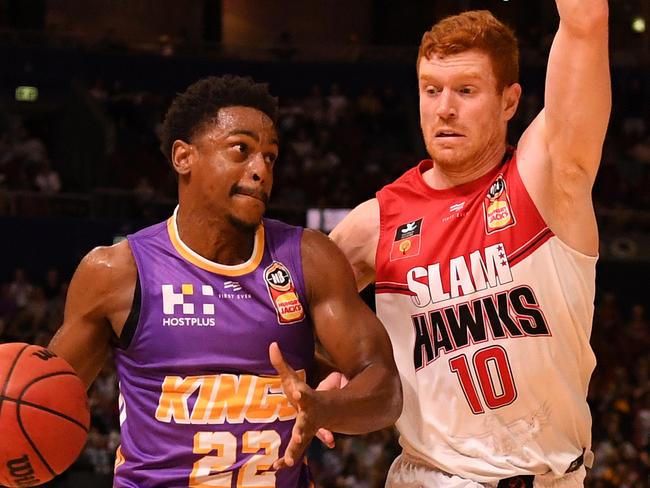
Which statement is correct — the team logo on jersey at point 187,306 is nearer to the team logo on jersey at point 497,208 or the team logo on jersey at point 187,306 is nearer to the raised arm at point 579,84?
the team logo on jersey at point 497,208

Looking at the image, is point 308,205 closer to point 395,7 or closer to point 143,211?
point 143,211

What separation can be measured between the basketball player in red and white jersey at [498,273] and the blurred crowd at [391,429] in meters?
6.52

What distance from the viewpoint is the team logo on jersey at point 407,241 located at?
367 centimetres

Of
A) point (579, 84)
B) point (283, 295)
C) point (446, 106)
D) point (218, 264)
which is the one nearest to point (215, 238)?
point (218, 264)

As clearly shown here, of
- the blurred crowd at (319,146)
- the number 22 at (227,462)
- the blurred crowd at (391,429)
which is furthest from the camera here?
the blurred crowd at (319,146)

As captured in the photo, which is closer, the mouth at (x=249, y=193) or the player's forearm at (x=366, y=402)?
the player's forearm at (x=366, y=402)

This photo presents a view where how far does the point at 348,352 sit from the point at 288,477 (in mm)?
445

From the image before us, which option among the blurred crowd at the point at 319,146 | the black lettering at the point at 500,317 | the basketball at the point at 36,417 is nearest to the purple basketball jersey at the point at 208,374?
the basketball at the point at 36,417

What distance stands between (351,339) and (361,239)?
65 centimetres

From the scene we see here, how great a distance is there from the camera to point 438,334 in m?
3.54

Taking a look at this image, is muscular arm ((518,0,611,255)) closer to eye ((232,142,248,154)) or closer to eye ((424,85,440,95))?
eye ((424,85,440,95))

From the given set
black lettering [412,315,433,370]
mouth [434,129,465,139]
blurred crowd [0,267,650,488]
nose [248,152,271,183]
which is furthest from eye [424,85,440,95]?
blurred crowd [0,267,650,488]

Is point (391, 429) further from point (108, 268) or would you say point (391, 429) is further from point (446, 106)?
point (108, 268)

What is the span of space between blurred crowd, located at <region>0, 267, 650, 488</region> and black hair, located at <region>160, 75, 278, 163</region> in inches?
259
